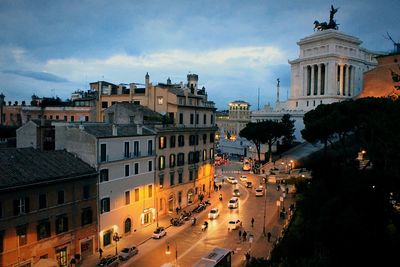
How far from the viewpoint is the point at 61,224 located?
35.4m

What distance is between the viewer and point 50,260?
105ft

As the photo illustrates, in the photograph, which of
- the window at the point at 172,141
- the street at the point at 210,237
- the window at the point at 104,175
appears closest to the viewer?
the street at the point at 210,237

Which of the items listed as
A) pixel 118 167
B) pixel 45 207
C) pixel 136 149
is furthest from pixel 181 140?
pixel 45 207

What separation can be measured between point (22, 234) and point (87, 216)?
7.49 m

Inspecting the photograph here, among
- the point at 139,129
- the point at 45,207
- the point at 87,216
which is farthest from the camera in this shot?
the point at 139,129

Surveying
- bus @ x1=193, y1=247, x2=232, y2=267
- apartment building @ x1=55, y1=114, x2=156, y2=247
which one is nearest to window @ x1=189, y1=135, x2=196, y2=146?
apartment building @ x1=55, y1=114, x2=156, y2=247

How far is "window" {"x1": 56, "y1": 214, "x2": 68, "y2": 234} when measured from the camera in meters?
35.0

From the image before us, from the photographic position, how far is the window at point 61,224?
35031 millimetres

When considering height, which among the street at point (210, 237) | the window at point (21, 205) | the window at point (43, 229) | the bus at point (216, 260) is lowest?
the street at point (210, 237)

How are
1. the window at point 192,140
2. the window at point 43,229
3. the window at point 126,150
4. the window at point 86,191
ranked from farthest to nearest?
the window at point 192,140 → the window at point 126,150 → the window at point 86,191 → the window at point 43,229

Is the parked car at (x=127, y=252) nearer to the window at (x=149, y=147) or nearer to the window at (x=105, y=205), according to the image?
the window at (x=105, y=205)

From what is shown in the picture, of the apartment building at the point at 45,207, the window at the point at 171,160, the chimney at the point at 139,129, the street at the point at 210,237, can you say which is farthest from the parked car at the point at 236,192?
the apartment building at the point at 45,207

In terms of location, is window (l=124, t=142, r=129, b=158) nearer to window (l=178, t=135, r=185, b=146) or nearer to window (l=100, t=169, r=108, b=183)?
window (l=100, t=169, r=108, b=183)

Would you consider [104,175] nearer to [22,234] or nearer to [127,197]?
[127,197]
